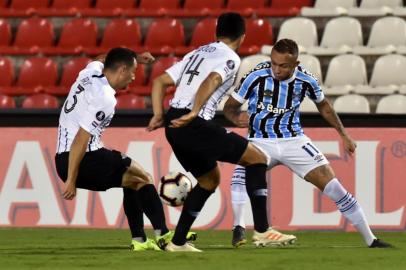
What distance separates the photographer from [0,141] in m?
12.3

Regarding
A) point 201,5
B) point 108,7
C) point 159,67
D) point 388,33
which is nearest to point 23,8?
point 108,7

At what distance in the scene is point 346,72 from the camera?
46.3 ft

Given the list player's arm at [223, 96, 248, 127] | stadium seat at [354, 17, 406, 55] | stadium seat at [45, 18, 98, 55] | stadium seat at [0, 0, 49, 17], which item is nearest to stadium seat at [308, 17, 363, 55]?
stadium seat at [354, 17, 406, 55]

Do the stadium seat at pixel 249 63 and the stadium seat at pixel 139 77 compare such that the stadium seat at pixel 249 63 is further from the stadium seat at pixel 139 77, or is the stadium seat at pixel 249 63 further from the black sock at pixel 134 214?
the black sock at pixel 134 214

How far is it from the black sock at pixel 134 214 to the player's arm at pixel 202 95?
101cm

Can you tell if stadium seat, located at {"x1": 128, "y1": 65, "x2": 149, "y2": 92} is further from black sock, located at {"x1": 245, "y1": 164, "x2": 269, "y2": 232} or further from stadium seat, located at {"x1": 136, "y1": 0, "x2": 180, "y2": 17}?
black sock, located at {"x1": 245, "y1": 164, "x2": 269, "y2": 232}

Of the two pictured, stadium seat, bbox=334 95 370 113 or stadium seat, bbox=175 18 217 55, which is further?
stadium seat, bbox=175 18 217 55

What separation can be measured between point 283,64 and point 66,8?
26.1 ft

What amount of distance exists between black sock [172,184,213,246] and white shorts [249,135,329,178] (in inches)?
41.8

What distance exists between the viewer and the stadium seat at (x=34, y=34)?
633 inches

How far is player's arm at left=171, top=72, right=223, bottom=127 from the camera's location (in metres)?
8.38

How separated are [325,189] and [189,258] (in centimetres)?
163

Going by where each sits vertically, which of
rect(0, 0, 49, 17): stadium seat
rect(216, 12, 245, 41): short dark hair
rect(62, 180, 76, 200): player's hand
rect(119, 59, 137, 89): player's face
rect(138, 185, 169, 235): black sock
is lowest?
rect(138, 185, 169, 235): black sock

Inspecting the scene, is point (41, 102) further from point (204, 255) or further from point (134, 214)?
point (204, 255)
